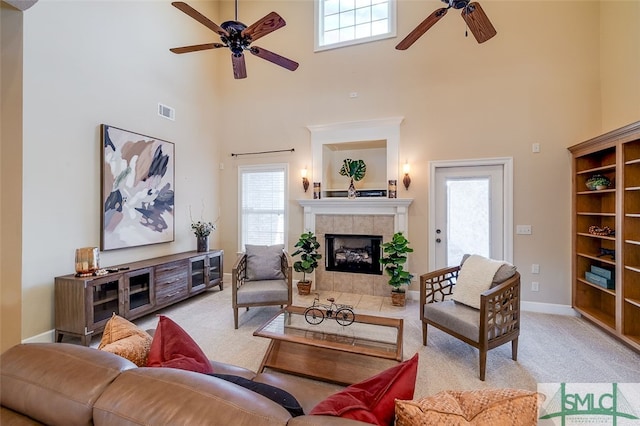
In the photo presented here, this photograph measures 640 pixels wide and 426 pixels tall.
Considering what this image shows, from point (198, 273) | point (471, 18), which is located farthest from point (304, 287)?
point (471, 18)

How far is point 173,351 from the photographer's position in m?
1.28

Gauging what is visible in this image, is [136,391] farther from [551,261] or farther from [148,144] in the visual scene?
[551,261]

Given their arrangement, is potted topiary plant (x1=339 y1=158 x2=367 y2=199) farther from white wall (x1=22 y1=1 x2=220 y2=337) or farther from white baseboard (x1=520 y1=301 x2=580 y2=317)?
white baseboard (x1=520 y1=301 x2=580 y2=317)

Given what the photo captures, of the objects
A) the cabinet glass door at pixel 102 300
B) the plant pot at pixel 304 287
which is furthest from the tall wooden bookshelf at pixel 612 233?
the cabinet glass door at pixel 102 300

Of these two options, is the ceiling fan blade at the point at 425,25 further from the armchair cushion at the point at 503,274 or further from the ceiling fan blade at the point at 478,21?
the armchair cushion at the point at 503,274

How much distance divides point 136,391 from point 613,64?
530 cm

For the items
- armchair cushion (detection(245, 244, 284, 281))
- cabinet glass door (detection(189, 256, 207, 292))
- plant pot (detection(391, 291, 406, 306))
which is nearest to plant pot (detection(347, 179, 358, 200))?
armchair cushion (detection(245, 244, 284, 281))

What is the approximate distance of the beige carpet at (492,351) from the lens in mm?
2330

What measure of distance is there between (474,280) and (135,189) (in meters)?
A: 4.24

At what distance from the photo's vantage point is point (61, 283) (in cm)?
285

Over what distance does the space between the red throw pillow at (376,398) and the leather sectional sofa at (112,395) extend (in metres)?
0.12

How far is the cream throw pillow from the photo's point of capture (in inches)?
105

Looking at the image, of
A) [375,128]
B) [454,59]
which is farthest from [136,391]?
[454,59]

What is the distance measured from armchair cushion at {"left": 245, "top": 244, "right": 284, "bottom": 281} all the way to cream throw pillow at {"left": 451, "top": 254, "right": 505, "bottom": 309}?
2.16 m
